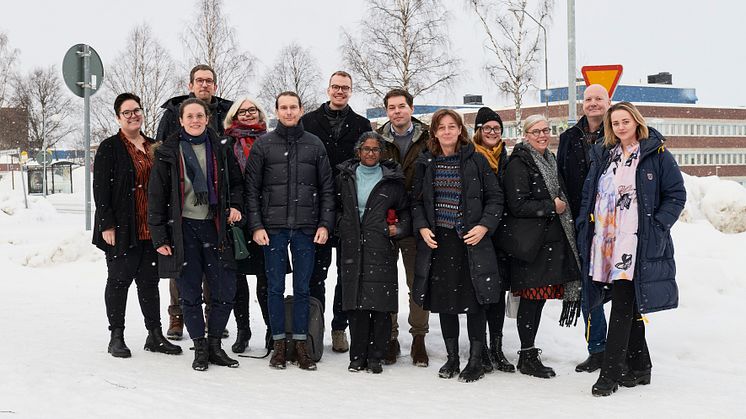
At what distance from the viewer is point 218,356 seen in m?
5.76

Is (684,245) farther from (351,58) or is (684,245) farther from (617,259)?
(351,58)

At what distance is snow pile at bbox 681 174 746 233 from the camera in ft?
52.4

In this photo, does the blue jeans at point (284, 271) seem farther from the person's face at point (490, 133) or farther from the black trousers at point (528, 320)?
the black trousers at point (528, 320)

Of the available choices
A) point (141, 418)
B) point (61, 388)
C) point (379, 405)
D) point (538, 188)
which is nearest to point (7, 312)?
point (61, 388)

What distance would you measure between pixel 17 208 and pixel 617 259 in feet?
72.2

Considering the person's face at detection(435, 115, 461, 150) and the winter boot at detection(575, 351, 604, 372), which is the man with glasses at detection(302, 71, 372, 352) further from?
the winter boot at detection(575, 351, 604, 372)

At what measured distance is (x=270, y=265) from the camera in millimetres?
5812

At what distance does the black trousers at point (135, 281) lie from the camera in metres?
6.04

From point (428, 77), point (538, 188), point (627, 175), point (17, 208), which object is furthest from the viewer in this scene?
point (428, 77)

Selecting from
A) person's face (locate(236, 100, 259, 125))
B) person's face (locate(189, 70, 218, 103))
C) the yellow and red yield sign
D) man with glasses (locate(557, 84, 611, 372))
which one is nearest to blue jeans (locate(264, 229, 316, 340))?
person's face (locate(236, 100, 259, 125))

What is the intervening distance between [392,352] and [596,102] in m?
2.64

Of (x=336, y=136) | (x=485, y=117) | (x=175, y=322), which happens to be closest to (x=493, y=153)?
(x=485, y=117)

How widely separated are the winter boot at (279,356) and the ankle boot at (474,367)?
141 centimetres

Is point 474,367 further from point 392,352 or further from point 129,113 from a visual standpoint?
point 129,113
